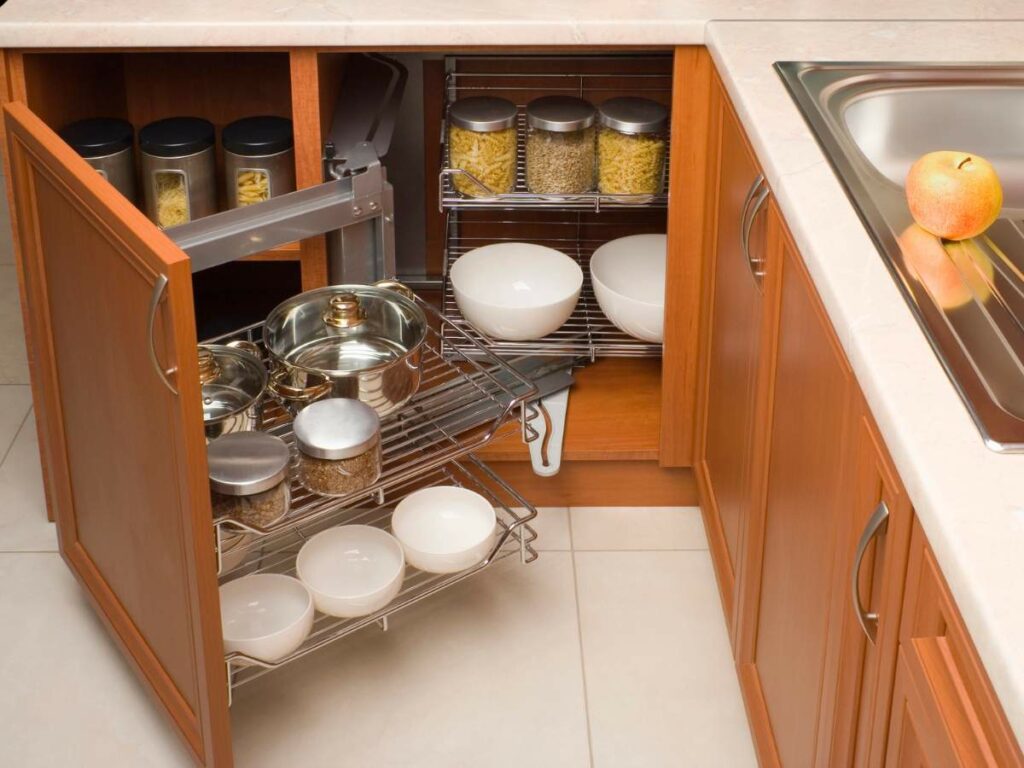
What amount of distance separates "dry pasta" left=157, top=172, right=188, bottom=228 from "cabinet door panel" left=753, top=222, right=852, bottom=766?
110 cm

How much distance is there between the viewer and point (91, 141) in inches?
88.6

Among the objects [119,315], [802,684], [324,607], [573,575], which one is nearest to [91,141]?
[119,315]

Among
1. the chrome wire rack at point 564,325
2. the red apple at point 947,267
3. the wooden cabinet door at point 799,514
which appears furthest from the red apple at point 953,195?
the chrome wire rack at point 564,325

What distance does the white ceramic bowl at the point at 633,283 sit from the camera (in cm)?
234

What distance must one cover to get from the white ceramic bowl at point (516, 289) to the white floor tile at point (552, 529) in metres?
0.34

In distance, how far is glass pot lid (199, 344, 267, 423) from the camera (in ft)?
6.63

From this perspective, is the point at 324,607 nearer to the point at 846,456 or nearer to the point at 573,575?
the point at 573,575

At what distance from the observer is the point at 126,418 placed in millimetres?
1723

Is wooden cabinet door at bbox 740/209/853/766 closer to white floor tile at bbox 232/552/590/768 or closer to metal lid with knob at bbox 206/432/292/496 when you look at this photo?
white floor tile at bbox 232/552/590/768

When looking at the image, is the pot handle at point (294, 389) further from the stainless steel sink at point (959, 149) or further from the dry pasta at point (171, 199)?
the stainless steel sink at point (959, 149)

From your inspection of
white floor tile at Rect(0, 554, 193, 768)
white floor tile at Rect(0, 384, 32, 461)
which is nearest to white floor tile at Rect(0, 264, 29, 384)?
white floor tile at Rect(0, 384, 32, 461)

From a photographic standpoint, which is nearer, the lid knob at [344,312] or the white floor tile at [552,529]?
the lid knob at [344,312]

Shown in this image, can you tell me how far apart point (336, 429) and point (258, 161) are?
0.59 m

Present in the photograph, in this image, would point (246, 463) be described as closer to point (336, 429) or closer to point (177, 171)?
point (336, 429)
